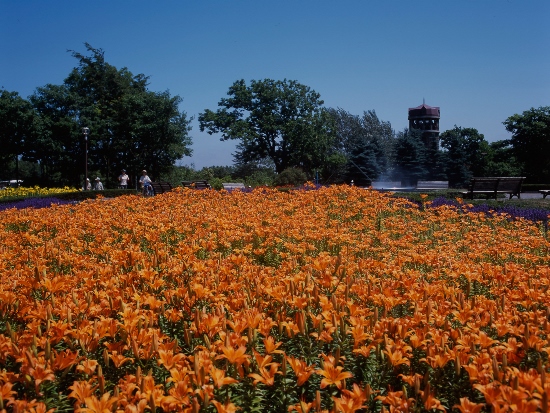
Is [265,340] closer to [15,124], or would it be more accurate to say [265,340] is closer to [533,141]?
[15,124]

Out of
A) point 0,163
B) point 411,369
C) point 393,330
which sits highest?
point 0,163

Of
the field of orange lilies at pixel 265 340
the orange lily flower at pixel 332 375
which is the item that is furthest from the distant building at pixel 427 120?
the orange lily flower at pixel 332 375

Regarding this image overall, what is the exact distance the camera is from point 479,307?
2.58 m

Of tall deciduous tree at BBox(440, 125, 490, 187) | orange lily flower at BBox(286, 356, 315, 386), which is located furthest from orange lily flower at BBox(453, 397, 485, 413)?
tall deciduous tree at BBox(440, 125, 490, 187)

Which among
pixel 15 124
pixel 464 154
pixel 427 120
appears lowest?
pixel 464 154

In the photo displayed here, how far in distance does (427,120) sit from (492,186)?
47063 millimetres

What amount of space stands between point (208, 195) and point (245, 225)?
449 centimetres

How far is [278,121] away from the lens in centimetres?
3800

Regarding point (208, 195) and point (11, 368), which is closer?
point (11, 368)

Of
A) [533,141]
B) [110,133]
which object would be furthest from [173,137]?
[533,141]

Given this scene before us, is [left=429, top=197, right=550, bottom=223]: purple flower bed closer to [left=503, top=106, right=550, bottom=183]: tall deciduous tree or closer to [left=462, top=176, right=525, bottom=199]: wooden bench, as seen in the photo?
[left=462, top=176, right=525, bottom=199]: wooden bench

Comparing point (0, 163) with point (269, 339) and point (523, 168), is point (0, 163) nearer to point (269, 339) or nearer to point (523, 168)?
point (269, 339)

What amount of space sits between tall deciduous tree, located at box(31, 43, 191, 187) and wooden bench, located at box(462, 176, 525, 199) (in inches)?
873

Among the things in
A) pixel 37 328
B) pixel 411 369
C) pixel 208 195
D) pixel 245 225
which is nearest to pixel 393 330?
pixel 411 369
